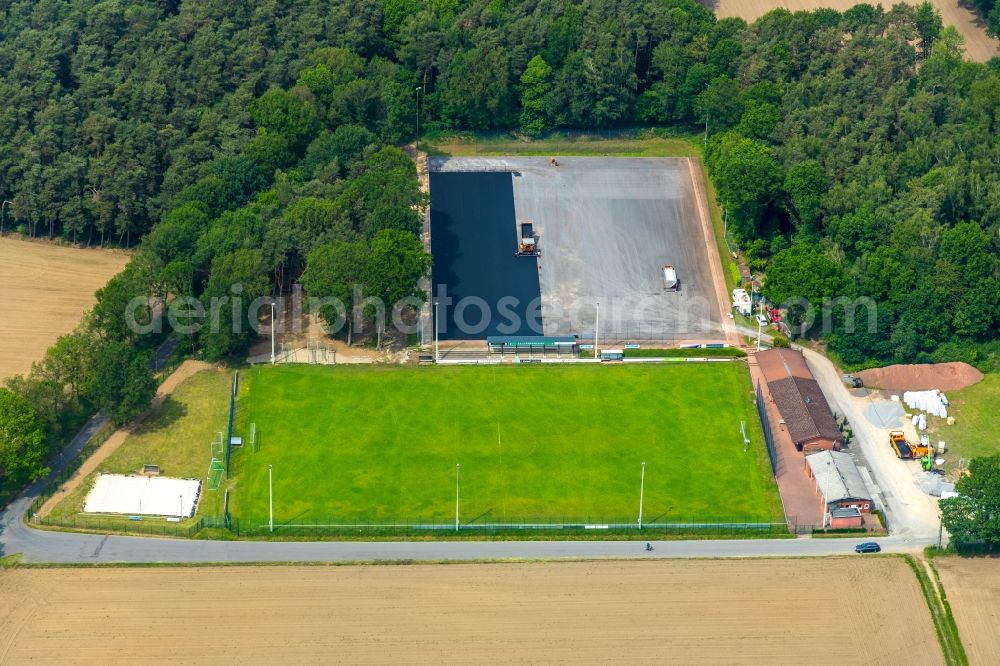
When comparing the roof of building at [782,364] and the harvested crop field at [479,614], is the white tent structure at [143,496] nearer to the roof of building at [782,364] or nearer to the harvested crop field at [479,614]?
the harvested crop field at [479,614]

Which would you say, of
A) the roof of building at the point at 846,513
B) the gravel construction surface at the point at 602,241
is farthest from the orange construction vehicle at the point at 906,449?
the gravel construction surface at the point at 602,241

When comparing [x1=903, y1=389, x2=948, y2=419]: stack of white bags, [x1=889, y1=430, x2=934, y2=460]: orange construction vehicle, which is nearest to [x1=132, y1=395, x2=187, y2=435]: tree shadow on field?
[x1=889, y1=430, x2=934, y2=460]: orange construction vehicle

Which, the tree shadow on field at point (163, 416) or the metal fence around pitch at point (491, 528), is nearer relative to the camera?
the metal fence around pitch at point (491, 528)

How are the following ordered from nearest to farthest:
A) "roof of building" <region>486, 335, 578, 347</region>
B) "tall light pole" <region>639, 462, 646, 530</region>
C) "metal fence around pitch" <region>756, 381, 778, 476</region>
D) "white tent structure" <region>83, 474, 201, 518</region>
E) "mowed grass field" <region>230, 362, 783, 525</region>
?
1. "tall light pole" <region>639, 462, 646, 530</region>
2. "white tent structure" <region>83, 474, 201, 518</region>
3. "mowed grass field" <region>230, 362, 783, 525</region>
4. "metal fence around pitch" <region>756, 381, 778, 476</region>
5. "roof of building" <region>486, 335, 578, 347</region>

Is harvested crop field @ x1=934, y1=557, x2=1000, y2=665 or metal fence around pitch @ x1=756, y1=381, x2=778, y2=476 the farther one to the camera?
metal fence around pitch @ x1=756, y1=381, x2=778, y2=476

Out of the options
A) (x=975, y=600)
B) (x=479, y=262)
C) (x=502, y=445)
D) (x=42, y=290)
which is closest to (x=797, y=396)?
(x=502, y=445)

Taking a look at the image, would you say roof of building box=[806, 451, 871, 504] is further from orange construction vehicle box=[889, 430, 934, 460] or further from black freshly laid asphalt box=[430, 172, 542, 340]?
black freshly laid asphalt box=[430, 172, 542, 340]
